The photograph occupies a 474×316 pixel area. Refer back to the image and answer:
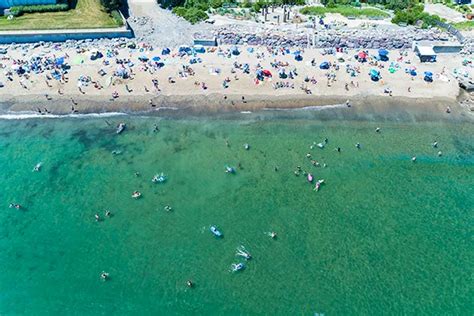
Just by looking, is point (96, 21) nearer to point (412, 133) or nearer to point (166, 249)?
point (166, 249)

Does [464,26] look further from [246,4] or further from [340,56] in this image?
[246,4]

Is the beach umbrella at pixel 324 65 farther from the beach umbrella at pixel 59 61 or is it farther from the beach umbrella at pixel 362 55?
the beach umbrella at pixel 59 61

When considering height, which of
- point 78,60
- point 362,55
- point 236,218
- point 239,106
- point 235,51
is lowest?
point 236,218

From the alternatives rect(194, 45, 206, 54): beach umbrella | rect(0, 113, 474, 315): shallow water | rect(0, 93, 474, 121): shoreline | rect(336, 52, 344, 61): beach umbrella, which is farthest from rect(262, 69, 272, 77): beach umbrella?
rect(336, 52, 344, 61): beach umbrella

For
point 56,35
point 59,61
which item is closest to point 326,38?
point 59,61

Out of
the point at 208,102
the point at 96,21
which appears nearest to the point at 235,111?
the point at 208,102

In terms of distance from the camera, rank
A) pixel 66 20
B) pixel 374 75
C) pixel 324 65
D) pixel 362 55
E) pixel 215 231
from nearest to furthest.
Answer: pixel 215 231
pixel 374 75
pixel 324 65
pixel 362 55
pixel 66 20

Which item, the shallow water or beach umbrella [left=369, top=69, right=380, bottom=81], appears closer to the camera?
the shallow water

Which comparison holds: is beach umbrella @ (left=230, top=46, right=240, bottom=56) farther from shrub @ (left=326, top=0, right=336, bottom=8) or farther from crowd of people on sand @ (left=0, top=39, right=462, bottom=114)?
shrub @ (left=326, top=0, right=336, bottom=8)
